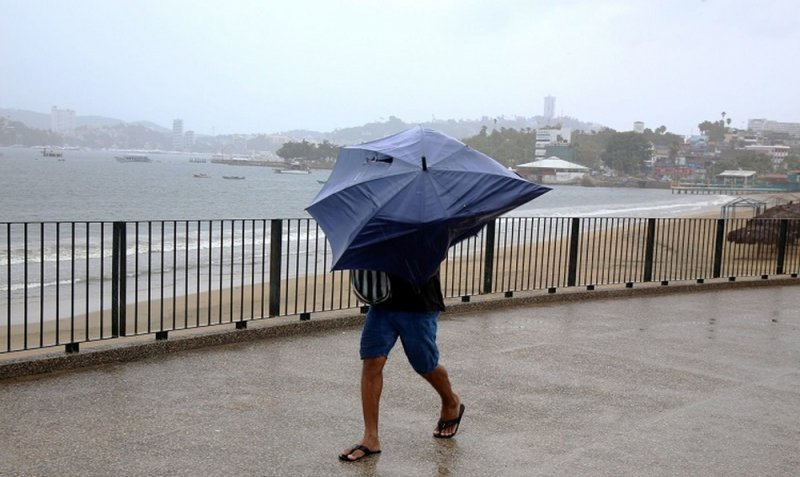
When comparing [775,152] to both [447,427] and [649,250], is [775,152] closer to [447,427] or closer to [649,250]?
[649,250]

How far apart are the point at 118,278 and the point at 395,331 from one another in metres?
3.37

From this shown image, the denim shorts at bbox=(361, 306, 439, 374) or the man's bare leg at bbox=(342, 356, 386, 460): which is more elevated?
the denim shorts at bbox=(361, 306, 439, 374)

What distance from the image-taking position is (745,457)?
524cm

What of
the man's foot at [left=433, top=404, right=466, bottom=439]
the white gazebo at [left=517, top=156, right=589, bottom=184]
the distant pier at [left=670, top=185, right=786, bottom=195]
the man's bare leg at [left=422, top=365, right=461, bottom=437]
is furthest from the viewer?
the white gazebo at [left=517, top=156, right=589, bottom=184]

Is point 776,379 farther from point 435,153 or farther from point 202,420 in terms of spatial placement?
point 202,420

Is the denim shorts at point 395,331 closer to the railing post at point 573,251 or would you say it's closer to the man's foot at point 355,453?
the man's foot at point 355,453

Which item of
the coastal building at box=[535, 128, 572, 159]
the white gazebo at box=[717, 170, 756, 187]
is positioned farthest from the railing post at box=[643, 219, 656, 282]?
the coastal building at box=[535, 128, 572, 159]

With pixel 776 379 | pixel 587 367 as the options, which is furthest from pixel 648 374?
pixel 776 379

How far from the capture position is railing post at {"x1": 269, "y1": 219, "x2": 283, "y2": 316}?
8406mm

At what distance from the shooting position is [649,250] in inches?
488

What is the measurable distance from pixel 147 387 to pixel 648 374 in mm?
4094

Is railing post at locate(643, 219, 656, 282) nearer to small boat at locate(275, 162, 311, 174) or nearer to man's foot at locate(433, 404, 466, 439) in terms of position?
man's foot at locate(433, 404, 466, 439)

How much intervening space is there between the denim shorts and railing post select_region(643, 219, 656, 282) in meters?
8.03

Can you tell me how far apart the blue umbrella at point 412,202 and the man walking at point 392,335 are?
0.84ft
